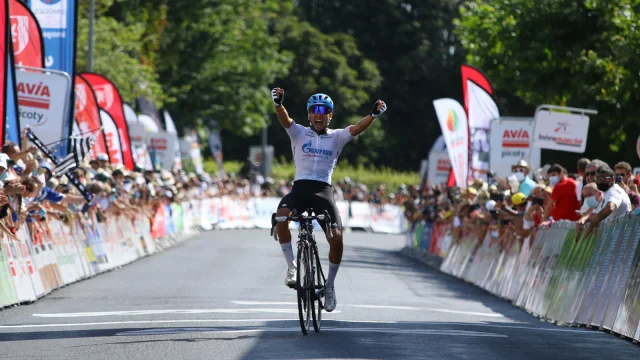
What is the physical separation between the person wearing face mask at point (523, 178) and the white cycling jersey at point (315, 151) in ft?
30.4

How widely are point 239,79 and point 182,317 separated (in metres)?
46.7

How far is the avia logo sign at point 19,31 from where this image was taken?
23.5m

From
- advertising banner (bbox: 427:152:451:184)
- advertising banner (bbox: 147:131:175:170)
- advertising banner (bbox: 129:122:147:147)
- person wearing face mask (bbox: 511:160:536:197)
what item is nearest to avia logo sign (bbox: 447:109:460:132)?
person wearing face mask (bbox: 511:160:536:197)

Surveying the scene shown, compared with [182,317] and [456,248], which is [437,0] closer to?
[456,248]

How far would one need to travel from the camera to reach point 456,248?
29.0 m

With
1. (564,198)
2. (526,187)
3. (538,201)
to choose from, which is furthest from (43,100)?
(564,198)

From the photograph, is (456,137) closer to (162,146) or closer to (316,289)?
(162,146)

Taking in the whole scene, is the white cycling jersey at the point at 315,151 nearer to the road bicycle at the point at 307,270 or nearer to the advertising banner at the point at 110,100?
the road bicycle at the point at 307,270

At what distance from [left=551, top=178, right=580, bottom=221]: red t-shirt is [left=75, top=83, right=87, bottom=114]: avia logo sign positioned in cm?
1311

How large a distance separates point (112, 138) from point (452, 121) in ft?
25.1

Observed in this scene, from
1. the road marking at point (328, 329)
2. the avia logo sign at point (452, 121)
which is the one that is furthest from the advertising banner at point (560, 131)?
the road marking at point (328, 329)

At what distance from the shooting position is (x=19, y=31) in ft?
77.5

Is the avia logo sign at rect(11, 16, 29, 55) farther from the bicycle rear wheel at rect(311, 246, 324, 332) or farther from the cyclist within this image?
the bicycle rear wheel at rect(311, 246, 324, 332)

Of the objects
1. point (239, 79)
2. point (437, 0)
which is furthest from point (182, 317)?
point (437, 0)
